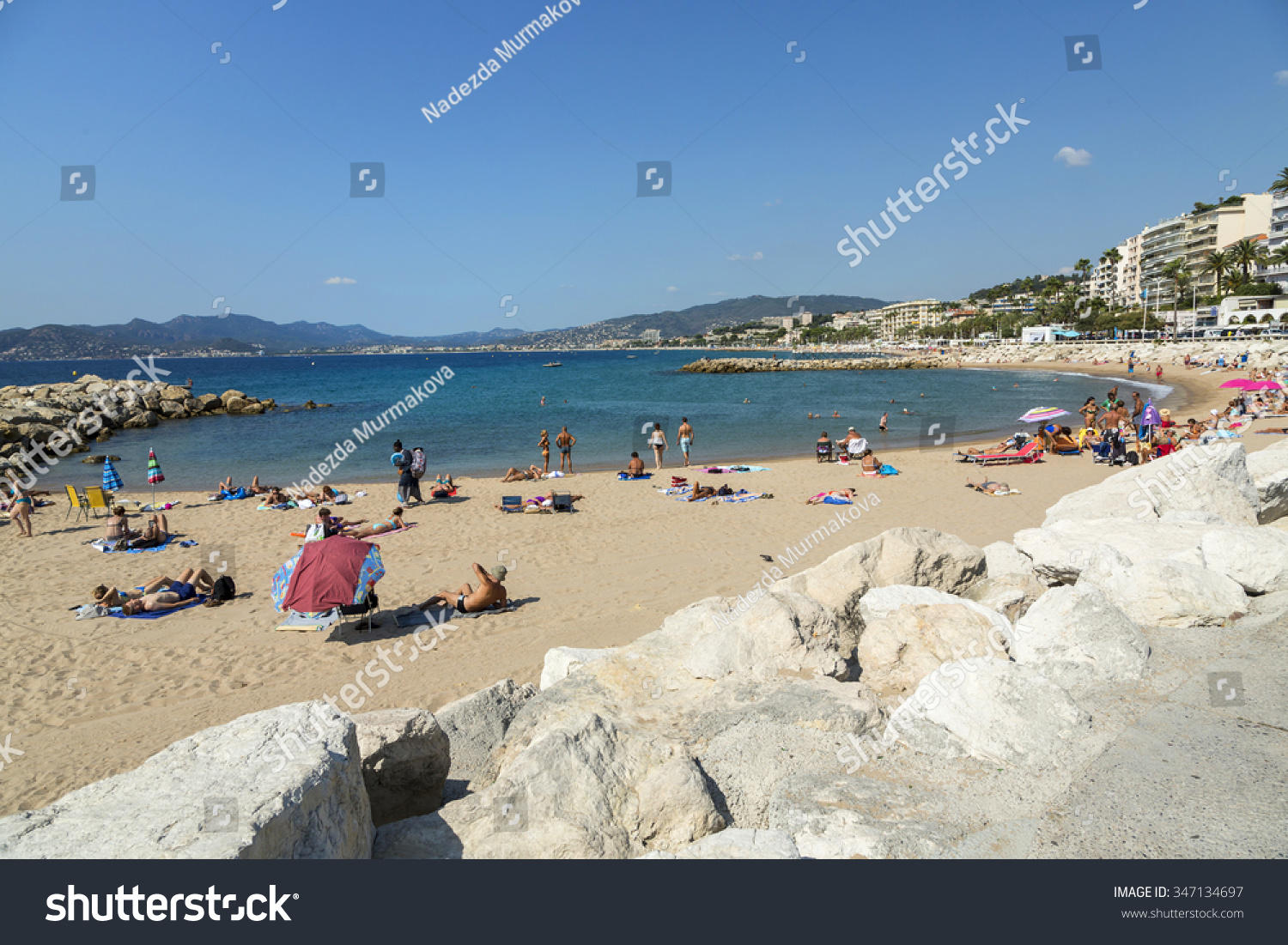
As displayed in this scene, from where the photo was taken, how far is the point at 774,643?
495cm

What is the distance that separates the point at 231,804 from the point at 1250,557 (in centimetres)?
704

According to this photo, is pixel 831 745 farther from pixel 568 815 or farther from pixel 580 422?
pixel 580 422

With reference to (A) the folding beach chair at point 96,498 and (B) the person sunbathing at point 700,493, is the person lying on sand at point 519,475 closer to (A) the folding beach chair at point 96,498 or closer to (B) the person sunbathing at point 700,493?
(B) the person sunbathing at point 700,493

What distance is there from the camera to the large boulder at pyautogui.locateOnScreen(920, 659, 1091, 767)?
11.8 feet

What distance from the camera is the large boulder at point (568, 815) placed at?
322 cm

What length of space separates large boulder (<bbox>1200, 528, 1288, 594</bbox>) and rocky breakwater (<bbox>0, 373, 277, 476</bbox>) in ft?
90.2

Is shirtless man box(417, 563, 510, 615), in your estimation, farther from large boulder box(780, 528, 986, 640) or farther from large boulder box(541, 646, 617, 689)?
large boulder box(780, 528, 986, 640)

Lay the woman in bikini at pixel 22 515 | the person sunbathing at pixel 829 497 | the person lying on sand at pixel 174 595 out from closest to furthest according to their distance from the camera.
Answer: the person lying on sand at pixel 174 595 < the woman in bikini at pixel 22 515 < the person sunbathing at pixel 829 497

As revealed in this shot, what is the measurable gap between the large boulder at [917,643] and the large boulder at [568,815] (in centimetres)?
213

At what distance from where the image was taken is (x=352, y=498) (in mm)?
17391

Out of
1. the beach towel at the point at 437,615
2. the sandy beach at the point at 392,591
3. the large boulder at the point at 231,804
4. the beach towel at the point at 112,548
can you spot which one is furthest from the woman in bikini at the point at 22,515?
the large boulder at the point at 231,804

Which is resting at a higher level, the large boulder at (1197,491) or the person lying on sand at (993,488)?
the large boulder at (1197,491)

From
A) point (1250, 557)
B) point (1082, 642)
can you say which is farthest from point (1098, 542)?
point (1082, 642)

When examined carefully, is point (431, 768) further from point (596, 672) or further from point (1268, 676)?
point (1268, 676)
